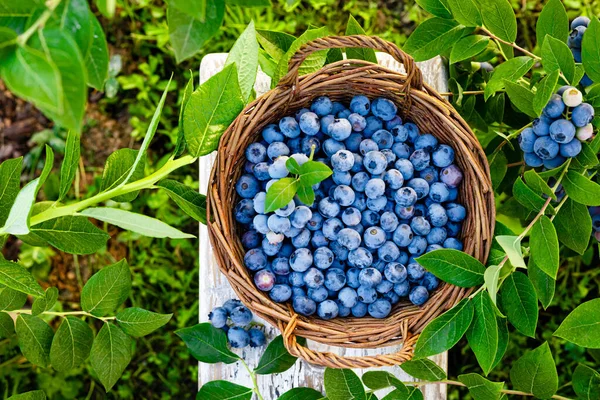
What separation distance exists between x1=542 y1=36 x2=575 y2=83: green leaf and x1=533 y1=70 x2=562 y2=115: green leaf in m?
0.04

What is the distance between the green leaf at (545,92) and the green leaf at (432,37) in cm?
23

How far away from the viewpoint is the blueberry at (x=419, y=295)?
1.18 meters

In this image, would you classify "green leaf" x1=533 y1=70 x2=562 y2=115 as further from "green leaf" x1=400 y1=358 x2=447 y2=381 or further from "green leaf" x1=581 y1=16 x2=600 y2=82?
"green leaf" x1=400 y1=358 x2=447 y2=381

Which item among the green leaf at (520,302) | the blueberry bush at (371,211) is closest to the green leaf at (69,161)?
the blueberry bush at (371,211)

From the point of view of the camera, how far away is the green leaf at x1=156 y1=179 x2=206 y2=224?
3.77ft

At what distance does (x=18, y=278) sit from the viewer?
1.01m

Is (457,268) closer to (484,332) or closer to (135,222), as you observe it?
(484,332)

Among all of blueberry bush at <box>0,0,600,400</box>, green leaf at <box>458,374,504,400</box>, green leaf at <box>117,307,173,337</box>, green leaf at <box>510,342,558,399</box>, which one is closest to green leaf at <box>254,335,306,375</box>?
blueberry bush at <box>0,0,600,400</box>

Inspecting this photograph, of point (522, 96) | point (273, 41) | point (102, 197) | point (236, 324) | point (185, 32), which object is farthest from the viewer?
point (236, 324)

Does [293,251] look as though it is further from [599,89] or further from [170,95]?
[170,95]

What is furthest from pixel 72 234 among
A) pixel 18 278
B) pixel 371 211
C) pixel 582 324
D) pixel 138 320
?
pixel 582 324

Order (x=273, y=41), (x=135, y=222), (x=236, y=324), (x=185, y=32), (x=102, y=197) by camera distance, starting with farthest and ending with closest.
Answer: (x=236, y=324) < (x=273, y=41) < (x=102, y=197) < (x=135, y=222) < (x=185, y=32)

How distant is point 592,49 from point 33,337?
3.95 feet

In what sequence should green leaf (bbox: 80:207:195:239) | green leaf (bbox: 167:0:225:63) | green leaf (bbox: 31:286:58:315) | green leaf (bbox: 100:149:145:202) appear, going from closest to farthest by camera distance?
green leaf (bbox: 167:0:225:63)
green leaf (bbox: 80:207:195:239)
green leaf (bbox: 100:149:145:202)
green leaf (bbox: 31:286:58:315)
